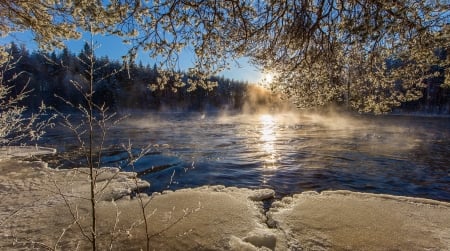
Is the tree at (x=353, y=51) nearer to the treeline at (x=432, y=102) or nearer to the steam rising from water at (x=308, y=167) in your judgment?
the steam rising from water at (x=308, y=167)

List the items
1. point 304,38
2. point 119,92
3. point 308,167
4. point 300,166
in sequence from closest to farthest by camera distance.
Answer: point 304,38, point 308,167, point 300,166, point 119,92

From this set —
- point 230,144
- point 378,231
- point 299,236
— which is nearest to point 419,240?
point 378,231

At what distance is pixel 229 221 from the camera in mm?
6023

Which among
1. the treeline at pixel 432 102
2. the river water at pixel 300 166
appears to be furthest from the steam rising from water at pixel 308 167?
the treeline at pixel 432 102

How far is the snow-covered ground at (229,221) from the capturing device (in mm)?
5000

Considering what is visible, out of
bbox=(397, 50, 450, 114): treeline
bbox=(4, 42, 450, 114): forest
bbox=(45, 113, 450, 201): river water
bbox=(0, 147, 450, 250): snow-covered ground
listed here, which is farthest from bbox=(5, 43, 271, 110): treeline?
bbox=(0, 147, 450, 250): snow-covered ground

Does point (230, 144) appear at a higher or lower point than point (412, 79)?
lower

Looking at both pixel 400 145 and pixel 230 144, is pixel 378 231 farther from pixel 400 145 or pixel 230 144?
pixel 400 145

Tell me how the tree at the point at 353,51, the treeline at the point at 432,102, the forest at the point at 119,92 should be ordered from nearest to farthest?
the tree at the point at 353,51, the treeline at the point at 432,102, the forest at the point at 119,92

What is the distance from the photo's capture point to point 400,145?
63.9 ft

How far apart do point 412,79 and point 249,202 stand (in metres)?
4.56

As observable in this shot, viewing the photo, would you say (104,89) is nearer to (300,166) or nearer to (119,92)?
(119,92)

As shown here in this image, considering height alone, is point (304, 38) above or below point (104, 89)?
below

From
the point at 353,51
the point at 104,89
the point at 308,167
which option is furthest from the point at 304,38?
the point at 104,89
